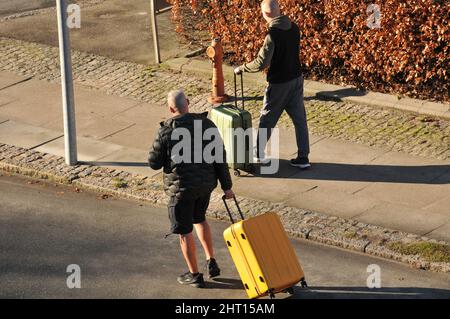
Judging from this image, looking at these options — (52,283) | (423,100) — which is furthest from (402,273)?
(423,100)

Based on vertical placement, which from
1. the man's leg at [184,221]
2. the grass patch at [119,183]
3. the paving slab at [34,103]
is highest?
the man's leg at [184,221]

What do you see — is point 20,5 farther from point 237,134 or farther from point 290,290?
point 290,290

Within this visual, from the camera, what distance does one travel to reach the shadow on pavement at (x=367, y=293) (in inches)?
435

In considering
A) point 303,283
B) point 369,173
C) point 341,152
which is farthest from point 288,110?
point 303,283

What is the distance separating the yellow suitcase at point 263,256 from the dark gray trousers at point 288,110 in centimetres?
332

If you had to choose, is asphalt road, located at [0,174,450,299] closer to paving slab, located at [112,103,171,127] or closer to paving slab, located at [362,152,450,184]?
paving slab, located at [362,152,450,184]

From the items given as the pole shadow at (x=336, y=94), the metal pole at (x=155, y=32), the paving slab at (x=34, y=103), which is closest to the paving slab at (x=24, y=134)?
the paving slab at (x=34, y=103)

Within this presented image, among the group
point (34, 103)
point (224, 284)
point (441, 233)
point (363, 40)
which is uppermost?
point (363, 40)

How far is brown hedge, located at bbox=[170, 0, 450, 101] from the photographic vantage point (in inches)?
608

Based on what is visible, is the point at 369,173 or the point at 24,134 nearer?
the point at 369,173

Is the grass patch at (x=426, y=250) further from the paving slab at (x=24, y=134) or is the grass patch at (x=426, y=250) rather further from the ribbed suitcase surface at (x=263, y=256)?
the paving slab at (x=24, y=134)

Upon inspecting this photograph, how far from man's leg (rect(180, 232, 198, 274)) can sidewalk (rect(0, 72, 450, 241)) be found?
2181 millimetres

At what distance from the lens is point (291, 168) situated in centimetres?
1417

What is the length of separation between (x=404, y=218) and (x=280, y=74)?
7.85 feet
